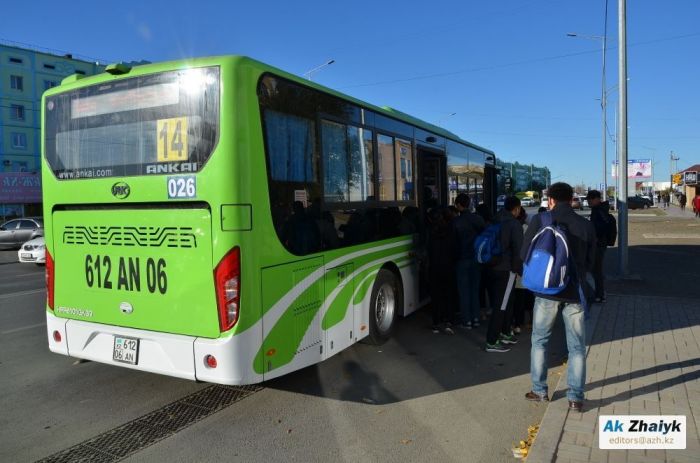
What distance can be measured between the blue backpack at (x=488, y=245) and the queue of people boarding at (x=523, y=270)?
0.01 m

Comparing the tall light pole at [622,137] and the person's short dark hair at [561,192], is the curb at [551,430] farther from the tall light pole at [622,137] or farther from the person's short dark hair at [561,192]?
the tall light pole at [622,137]

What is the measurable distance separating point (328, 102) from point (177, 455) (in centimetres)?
356

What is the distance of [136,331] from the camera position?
4602 millimetres

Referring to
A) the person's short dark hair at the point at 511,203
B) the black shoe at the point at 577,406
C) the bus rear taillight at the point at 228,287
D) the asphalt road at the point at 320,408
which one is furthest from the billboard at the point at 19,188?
the black shoe at the point at 577,406

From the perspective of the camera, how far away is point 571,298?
430 cm

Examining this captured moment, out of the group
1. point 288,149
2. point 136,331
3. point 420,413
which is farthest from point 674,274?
point 136,331

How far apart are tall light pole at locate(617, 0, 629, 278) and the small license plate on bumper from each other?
10.2 metres

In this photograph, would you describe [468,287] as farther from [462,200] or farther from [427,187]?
[427,187]

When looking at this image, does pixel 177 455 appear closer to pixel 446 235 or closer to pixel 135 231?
pixel 135 231

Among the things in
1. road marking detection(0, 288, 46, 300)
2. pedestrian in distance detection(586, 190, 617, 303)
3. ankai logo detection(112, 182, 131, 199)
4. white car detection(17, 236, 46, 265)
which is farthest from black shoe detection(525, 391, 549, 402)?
white car detection(17, 236, 46, 265)

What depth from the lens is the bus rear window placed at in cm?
429

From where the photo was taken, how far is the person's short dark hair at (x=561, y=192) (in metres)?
4.49

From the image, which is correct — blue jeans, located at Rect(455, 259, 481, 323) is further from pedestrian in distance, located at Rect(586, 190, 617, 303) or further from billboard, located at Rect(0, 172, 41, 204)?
billboard, located at Rect(0, 172, 41, 204)

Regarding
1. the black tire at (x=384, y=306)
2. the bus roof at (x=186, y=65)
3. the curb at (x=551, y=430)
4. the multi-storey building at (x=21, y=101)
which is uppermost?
the multi-storey building at (x=21, y=101)
